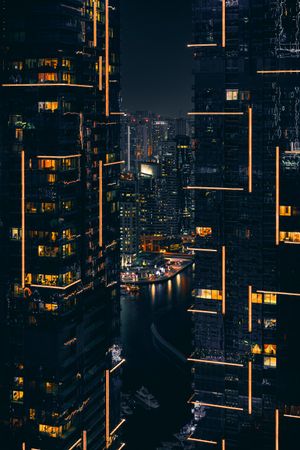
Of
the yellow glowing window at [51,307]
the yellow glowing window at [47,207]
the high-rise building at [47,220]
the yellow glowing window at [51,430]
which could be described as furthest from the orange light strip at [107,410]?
the yellow glowing window at [47,207]

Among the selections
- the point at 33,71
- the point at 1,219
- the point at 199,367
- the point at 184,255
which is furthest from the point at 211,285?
the point at 184,255

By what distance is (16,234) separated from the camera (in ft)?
44.6

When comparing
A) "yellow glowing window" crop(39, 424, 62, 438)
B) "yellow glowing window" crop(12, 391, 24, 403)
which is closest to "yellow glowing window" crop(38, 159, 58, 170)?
"yellow glowing window" crop(12, 391, 24, 403)

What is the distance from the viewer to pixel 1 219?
13.7 metres

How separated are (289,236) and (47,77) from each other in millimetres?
4462

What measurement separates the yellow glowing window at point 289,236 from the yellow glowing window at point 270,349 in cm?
170

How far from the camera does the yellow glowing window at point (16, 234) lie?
13547mm

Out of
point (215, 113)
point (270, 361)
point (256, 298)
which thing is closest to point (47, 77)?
point (215, 113)

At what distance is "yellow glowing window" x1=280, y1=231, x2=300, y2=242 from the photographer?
14.0m

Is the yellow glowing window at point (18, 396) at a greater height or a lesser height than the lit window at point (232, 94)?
lesser

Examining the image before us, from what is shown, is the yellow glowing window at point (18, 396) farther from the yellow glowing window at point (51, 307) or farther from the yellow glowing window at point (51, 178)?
the yellow glowing window at point (51, 178)

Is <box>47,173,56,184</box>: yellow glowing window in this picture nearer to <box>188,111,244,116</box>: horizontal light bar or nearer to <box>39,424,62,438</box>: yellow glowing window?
<box>188,111,244,116</box>: horizontal light bar

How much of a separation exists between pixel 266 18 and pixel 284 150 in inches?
82.1

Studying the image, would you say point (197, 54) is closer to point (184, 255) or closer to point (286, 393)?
point (286, 393)
